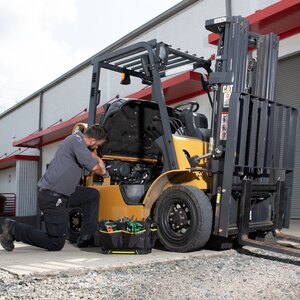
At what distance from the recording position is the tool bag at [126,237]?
5.64m

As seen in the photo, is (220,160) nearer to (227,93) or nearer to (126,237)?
(227,93)

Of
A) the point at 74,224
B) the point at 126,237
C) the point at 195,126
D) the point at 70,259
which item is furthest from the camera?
the point at 74,224

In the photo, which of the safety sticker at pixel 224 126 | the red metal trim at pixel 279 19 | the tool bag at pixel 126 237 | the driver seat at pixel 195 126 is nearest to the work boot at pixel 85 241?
the tool bag at pixel 126 237

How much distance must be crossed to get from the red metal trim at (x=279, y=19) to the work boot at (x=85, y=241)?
18.9ft

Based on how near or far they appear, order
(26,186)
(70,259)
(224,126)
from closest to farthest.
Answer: (70,259)
(224,126)
(26,186)

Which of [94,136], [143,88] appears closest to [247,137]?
[94,136]

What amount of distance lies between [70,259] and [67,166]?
123 centimetres

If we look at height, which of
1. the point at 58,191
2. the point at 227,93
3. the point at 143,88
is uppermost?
the point at 143,88

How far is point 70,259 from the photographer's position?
17.2 feet

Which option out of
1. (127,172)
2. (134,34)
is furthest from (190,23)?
(127,172)

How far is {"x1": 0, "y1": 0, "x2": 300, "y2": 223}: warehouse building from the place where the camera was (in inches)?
404

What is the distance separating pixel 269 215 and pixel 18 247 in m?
3.61

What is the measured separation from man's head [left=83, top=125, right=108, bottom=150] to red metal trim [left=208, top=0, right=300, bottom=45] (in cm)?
503

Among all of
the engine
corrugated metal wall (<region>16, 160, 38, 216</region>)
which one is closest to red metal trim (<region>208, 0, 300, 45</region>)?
the engine
